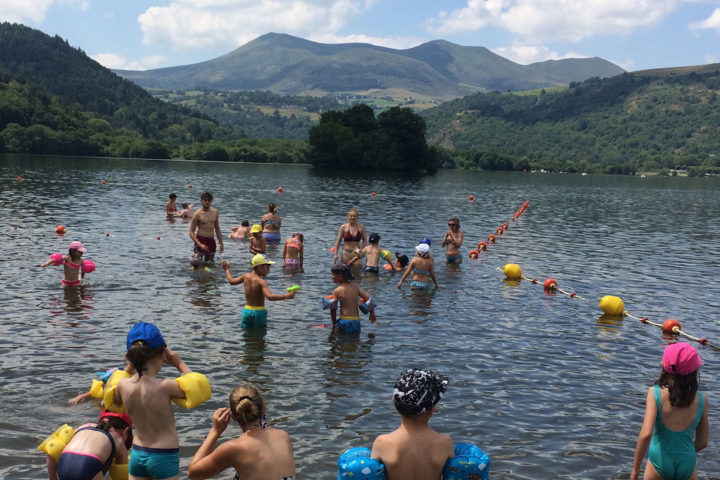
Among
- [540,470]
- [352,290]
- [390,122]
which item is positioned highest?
[390,122]

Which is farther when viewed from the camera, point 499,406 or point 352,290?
point 352,290

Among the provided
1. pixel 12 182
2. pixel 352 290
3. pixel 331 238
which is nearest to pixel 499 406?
pixel 352 290

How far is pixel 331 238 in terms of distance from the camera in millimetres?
35500

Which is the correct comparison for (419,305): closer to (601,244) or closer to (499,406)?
(499,406)

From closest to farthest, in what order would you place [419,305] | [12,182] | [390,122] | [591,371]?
[591,371]
[419,305]
[12,182]
[390,122]

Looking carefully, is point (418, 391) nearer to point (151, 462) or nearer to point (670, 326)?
point (151, 462)

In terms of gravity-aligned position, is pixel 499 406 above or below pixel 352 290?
below

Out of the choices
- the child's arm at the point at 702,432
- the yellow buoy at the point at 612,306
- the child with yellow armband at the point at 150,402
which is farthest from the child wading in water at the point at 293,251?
the child's arm at the point at 702,432

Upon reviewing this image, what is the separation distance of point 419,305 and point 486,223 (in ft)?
96.5

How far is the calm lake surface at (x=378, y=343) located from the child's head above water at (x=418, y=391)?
4.49m

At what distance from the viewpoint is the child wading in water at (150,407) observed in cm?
719

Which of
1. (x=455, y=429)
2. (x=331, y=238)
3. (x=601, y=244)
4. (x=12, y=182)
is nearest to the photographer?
(x=455, y=429)

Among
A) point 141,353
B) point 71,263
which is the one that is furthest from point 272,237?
point 141,353

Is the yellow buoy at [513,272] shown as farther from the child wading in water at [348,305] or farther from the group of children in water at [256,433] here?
the group of children in water at [256,433]
